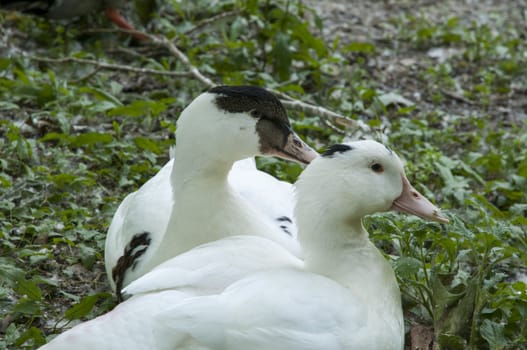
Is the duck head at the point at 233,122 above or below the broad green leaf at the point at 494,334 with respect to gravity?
above

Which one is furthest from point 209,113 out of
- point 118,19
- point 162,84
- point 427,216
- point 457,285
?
point 118,19

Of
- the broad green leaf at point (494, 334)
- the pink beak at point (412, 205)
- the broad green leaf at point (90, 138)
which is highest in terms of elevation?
the pink beak at point (412, 205)

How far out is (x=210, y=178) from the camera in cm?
370

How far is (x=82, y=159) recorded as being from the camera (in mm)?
5230

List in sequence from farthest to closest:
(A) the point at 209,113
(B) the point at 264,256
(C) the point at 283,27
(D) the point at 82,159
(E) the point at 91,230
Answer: (C) the point at 283,27 → (D) the point at 82,159 → (E) the point at 91,230 → (A) the point at 209,113 → (B) the point at 264,256

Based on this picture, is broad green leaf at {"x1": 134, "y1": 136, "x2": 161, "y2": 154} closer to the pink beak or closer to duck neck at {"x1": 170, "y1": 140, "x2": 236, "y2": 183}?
duck neck at {"x1": 170, "y1": 140, "x2": 236, "y2": 183}

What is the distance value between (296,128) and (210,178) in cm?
194

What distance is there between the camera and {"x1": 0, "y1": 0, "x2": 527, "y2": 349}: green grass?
11.9 feet

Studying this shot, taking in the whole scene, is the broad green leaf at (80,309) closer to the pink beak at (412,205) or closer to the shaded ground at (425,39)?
the pink beak at (412,205)

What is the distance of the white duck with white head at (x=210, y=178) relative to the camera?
3615 millimetres

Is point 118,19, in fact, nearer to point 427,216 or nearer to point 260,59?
point 260,59

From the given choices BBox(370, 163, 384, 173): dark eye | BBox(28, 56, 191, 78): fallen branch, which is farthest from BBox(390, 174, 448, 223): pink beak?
BBox(28, 56, 191, 78): fallen branch

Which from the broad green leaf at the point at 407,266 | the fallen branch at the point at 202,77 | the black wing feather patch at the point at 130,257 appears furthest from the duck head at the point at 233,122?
the fallen branch at the point at 202,77

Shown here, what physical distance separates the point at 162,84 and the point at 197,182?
2819mm
